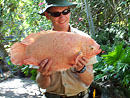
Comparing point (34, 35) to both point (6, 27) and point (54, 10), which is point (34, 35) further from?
point (6, 27)

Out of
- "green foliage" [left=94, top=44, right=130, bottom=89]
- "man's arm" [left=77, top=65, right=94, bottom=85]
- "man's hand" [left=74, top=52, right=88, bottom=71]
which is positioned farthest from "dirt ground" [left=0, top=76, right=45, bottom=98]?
"man's hand" [left=74, top=52, right=88, bottom=71]

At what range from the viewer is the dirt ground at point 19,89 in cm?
545

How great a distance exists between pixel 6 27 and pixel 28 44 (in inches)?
263

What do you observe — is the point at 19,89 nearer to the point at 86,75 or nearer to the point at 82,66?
the point at 86,75

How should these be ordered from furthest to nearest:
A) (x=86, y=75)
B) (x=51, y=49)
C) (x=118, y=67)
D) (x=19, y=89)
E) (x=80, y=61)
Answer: (x=19, y=89), (x=118, y=67), (x=86, y=75), (x=80, y=61), (x=51, y=49)

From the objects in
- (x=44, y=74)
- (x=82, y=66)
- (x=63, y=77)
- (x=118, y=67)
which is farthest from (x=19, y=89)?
(x=82, y=66)

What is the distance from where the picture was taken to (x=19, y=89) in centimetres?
604

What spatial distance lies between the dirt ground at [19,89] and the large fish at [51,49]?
4.01 metres

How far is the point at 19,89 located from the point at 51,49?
5096mm

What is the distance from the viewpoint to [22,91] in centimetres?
579

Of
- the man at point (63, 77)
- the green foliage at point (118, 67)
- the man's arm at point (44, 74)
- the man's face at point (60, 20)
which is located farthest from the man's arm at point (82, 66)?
the green foliage at point (118, 67)

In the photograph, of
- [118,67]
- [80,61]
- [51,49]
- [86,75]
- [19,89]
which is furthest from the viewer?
[19,89]

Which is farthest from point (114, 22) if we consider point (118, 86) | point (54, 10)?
point (54, 10)

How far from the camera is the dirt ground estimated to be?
17.9 ft
